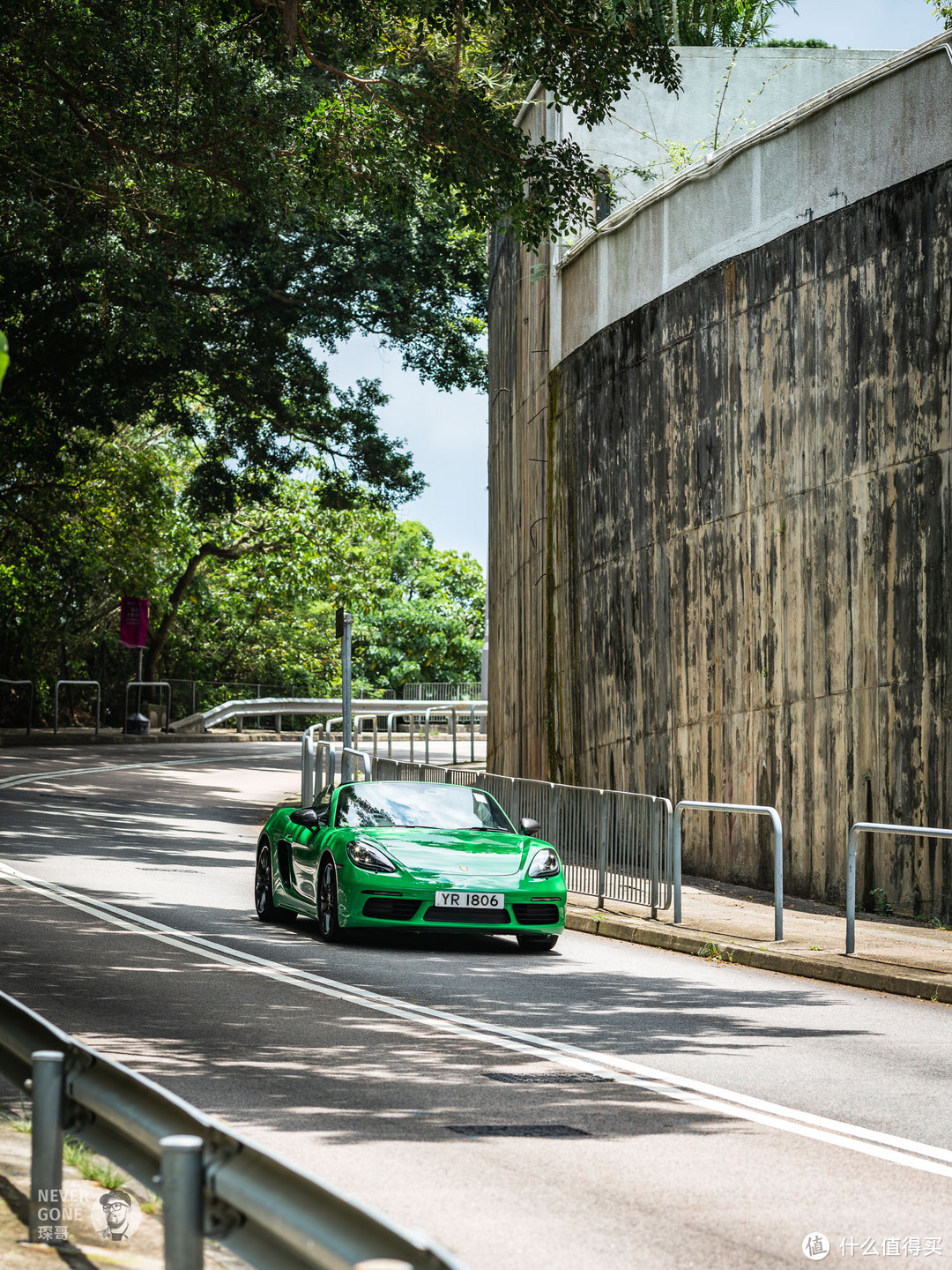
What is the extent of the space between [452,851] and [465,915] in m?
0.55

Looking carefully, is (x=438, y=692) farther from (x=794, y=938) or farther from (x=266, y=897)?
(x=794, y=938)

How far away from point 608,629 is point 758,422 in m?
4.32

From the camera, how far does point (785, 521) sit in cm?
1550

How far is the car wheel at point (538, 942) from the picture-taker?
12047 millimetres

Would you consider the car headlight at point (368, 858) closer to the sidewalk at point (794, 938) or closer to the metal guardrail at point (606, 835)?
the sidewalk at point (794, 938)

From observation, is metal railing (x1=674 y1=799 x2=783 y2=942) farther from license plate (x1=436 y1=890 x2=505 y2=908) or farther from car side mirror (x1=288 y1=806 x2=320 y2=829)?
car side mirror (x1=288 y1=806 x2=320 y2=829)

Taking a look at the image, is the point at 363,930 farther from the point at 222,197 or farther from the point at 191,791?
the point at 191,791

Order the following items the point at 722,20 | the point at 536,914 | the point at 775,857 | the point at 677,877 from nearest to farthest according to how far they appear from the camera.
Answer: the point at 536,914 → the point at 775,857 → the point at 677,877 → the point at 722,20

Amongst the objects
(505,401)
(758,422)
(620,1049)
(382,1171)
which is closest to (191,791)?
(505,401)

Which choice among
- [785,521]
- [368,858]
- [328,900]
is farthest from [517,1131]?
[785,521]

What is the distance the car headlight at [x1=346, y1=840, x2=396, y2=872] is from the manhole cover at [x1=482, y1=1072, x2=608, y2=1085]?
4.30m

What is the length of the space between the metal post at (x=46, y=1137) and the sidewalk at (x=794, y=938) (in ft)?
23.2
